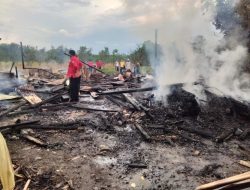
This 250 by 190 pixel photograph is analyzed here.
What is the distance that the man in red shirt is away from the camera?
12800 mm

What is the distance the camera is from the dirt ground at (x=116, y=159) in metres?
6.18

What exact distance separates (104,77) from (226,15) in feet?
33.5

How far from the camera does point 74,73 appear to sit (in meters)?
13.0

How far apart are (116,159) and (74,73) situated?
6521 mm

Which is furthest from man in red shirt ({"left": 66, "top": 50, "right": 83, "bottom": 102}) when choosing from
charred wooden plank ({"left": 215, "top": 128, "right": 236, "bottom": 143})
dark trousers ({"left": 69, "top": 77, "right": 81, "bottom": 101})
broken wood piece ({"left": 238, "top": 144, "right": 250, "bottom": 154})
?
broken wood piece ({"left": 238, "top": 144, "right": 250, "bottom": 154})

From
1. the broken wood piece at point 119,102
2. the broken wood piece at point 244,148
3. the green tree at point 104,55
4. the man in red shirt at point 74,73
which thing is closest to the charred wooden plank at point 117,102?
the broken wood piece at point 119,102

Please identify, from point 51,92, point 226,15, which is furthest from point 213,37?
point 51,92

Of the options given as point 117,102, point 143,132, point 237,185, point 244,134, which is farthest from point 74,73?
point 237,185

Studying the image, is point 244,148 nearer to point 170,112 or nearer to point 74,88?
point 170,112

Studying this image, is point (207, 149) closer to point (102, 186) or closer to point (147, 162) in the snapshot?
point (147, 162)

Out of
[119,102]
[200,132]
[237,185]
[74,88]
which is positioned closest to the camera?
[237,185]

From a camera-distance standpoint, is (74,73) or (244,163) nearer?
(244,163)

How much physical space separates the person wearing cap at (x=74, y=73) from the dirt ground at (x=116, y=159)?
3656mm

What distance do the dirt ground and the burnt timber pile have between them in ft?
0.07
